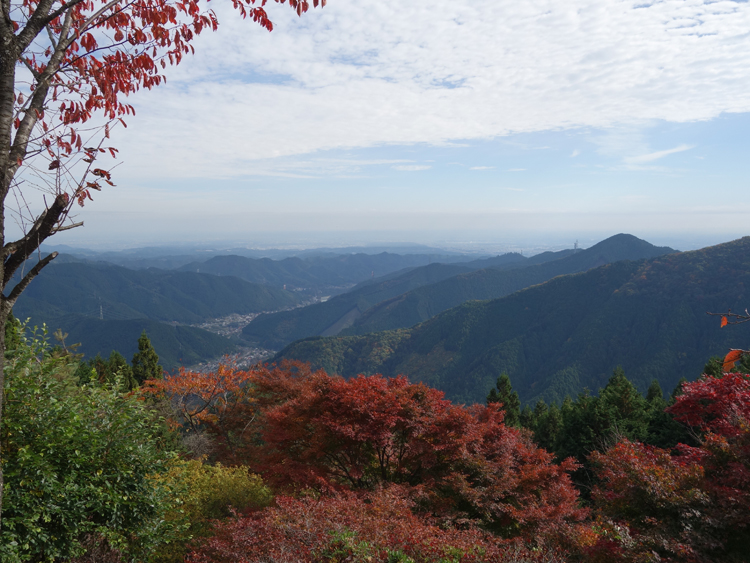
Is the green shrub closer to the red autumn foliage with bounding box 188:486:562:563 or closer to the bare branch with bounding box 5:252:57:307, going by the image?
the red autumn foliage with bounding box 188:486:562:563

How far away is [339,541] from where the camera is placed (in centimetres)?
517

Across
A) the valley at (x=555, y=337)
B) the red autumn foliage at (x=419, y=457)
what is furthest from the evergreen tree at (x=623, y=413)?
the valley at (x=555, y=337)

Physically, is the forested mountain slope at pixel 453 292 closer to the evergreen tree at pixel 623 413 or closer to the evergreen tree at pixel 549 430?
the evergreen tree at pixel 549 430

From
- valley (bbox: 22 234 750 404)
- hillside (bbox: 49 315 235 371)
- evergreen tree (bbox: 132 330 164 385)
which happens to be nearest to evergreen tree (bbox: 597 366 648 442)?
evergreen tree (bbox: 132 330 164 385)

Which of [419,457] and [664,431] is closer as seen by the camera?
[419,457]

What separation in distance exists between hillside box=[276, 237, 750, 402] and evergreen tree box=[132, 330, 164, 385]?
235ft

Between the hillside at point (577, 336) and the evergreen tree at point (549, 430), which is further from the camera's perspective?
the hillside at point (577, 336)

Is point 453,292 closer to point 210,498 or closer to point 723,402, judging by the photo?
point 723,402

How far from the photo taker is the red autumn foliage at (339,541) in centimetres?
504

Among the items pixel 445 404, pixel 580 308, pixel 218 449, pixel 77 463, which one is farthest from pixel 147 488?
pixel 580 308

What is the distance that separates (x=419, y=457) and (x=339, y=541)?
4.56 meters

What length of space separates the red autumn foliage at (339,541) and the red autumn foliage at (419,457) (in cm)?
185

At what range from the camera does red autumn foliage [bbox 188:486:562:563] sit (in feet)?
16.5

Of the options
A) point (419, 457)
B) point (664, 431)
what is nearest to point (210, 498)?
point (419, 457)
